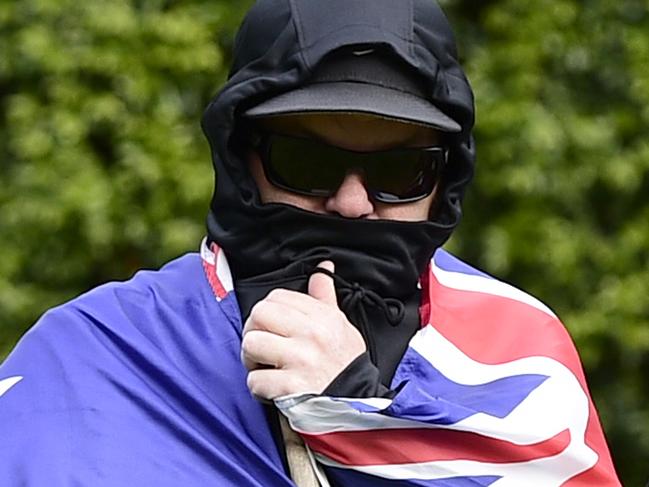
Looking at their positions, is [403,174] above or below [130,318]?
above

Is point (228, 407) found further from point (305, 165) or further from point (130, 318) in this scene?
point (305, 165)

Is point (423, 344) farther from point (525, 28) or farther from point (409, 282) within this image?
point (525, 28)

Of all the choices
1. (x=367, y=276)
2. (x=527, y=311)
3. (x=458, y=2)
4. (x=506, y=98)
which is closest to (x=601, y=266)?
(x=506, y=98)

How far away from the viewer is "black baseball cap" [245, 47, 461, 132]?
244 centimetres

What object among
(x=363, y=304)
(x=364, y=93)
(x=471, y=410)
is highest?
(x=364, y=93)

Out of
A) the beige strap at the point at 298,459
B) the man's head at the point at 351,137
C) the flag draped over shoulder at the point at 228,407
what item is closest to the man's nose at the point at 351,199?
the man's head at the point at 351,137

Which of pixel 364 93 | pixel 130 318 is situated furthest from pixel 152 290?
pixel 364 93

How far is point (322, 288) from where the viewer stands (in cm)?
243

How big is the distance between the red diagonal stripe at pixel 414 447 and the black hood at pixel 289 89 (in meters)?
0.27

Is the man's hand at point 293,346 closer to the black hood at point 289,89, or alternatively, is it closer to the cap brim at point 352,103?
the black hood at point 289,89

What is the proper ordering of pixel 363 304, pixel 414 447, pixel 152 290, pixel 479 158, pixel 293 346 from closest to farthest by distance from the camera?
pixel 293 346 < pixel 414 447 < pixel 363 304 < pixel 152 290 < pixel 479 158

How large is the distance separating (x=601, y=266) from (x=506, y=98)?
64 centimetres

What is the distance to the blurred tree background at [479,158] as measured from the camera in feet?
15.6

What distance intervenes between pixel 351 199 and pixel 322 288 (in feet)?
0.52
